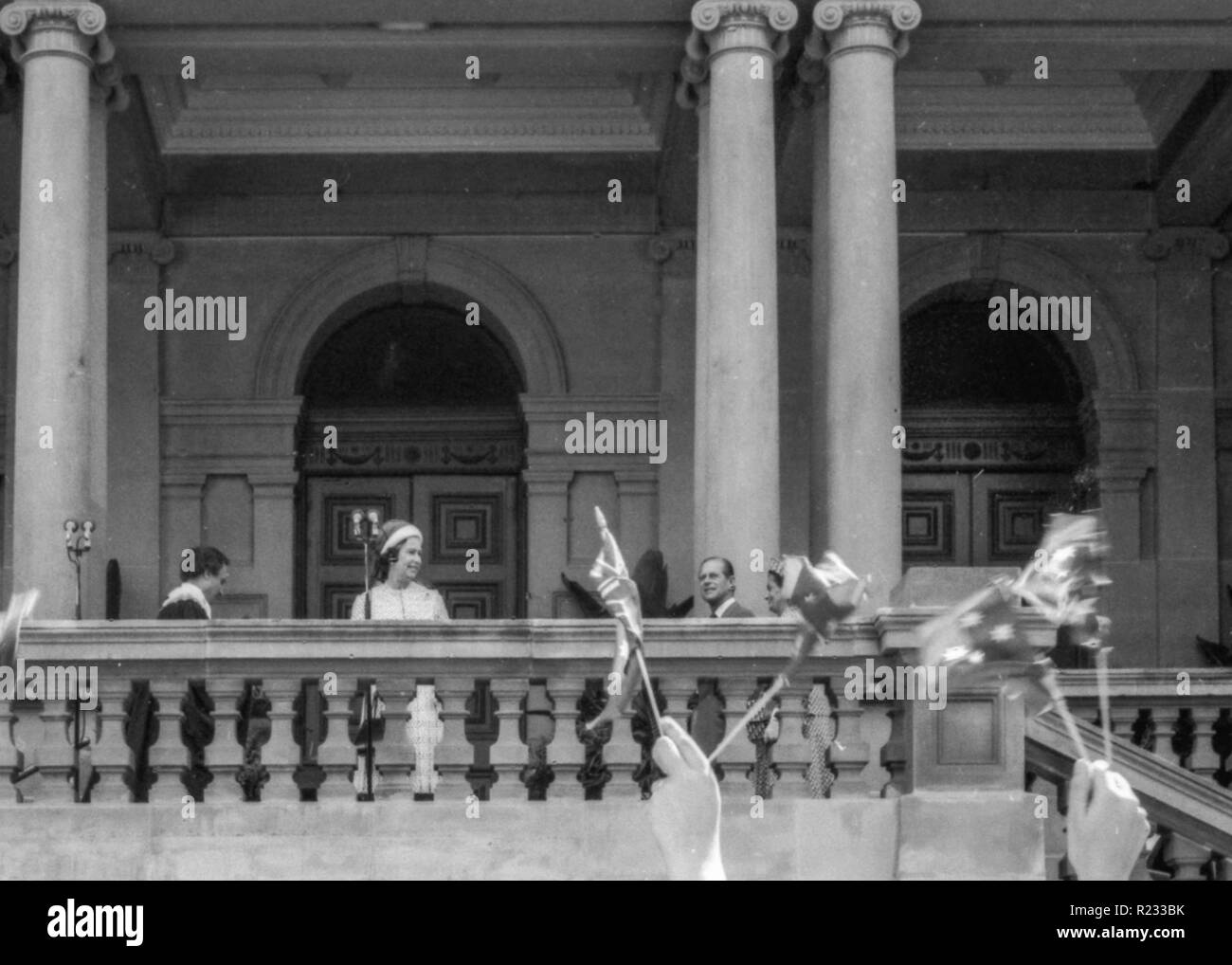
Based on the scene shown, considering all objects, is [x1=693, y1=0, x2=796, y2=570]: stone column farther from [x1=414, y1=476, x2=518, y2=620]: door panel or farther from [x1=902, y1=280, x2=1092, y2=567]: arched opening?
[x1=902, y1=280, x2=1092, y2=567]: arched opening

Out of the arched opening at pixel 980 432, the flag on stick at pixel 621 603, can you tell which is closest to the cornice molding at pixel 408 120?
the arched opening at pixel 980 432

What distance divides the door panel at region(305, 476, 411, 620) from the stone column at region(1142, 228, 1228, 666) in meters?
5.83

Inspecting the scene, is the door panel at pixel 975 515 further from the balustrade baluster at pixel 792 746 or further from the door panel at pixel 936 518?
the balustrade baluster at pixel 792 746

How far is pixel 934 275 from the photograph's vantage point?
21.4 meters

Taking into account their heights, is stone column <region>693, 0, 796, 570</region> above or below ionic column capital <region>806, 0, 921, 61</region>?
below

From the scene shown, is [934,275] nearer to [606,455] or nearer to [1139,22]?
[606,455]

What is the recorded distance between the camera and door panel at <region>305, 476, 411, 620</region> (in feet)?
70.0

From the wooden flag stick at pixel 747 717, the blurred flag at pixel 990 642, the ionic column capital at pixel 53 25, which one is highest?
the ionic column capital at pixel 53 25

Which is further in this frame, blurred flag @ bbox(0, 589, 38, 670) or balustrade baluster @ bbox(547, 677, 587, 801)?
balustrade baluster @ bbox(547, 677, 587, 801)

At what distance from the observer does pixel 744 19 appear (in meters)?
16.8

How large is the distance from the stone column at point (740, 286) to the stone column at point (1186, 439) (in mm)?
5205

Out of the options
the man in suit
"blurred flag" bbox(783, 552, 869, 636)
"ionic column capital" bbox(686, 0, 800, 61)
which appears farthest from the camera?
"ionic column capital" bbox(686, 0, 800, 61)

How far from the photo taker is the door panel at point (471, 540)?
2148 cm

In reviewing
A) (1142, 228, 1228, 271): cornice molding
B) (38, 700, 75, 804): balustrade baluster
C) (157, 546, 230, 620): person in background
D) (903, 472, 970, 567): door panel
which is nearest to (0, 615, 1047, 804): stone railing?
(38, 700, 75, 804): balustrade baluster
